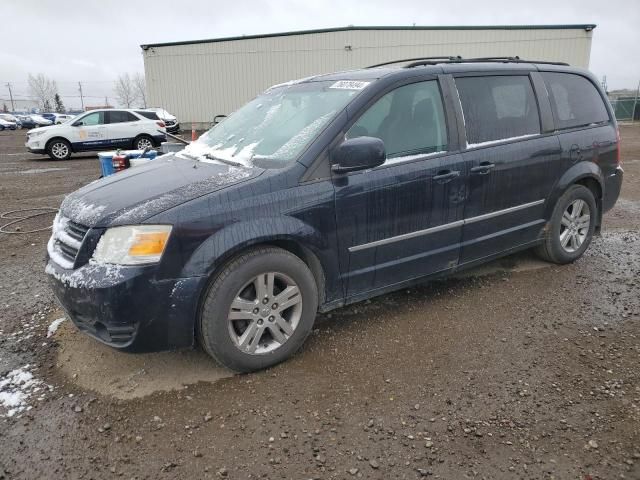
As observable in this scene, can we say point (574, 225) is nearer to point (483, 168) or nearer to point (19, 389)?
point (483, 168)

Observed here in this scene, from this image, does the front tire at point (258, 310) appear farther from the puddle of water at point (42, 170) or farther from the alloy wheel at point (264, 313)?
the puddle of water at point (42, 170)

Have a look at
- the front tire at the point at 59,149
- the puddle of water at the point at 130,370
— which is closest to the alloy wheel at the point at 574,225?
the puddle of water at the point at 130,370

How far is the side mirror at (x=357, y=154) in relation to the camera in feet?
9.75

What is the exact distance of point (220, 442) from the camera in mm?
2391

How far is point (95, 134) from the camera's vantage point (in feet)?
50.9

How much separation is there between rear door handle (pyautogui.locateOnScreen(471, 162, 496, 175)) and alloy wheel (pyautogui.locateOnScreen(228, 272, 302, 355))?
66.4 inches

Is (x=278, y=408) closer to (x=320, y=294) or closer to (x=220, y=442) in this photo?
(x=220, y=442)

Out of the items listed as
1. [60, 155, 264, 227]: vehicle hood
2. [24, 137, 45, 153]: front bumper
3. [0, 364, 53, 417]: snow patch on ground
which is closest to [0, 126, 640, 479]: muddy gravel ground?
[0, 364, 53, 417]: snow patch on ground

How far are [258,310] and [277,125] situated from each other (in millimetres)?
1377

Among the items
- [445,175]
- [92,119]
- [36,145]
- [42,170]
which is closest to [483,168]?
[445,175]

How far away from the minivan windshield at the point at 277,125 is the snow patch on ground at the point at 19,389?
179cm

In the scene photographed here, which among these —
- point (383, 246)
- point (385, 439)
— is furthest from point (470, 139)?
point (385, 439)

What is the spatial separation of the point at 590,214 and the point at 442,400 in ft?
9.97

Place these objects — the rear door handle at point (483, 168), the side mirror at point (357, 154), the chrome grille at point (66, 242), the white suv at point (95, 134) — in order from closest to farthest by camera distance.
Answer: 1. the chrome grille at point (66, 242)
2. the side mirror at point (357, 154)
3. the rear door handle at point (483, 168)
4. the white suv at point (95, 134)
